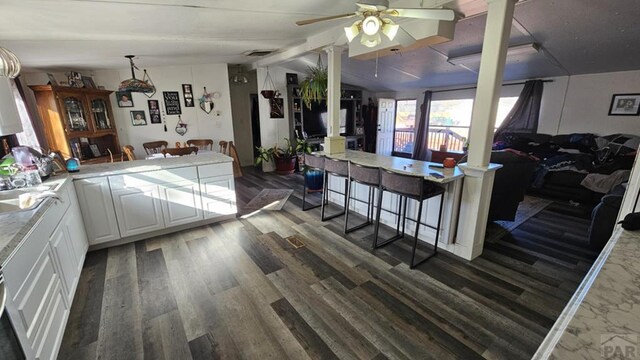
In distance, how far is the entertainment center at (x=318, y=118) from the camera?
6.53 metres

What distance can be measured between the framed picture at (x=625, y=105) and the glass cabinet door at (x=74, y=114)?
28.2ft

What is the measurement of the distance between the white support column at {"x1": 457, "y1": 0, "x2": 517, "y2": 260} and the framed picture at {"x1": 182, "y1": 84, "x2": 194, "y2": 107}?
204 inches

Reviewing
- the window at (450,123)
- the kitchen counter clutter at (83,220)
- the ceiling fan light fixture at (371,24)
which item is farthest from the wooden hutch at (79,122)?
the window at (450,123)

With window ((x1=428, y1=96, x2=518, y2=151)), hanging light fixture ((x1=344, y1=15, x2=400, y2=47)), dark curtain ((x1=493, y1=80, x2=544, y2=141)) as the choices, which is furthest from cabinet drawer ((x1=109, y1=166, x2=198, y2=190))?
window ((x1=428, y1=96, x2=518, y2=151))

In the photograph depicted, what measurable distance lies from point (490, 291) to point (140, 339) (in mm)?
2656

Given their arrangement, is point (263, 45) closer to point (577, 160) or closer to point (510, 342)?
point (510, 342)

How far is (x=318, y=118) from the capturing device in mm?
6809

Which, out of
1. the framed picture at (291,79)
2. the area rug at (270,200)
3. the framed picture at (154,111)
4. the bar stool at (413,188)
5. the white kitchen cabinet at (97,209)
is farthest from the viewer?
the framed picture at (291,79)

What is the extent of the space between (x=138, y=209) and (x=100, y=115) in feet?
9.41

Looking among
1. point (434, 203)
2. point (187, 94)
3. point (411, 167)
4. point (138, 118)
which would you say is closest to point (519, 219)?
point (434, 203)

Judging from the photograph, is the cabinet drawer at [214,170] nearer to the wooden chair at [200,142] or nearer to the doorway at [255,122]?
the wooden chair at [200,142]

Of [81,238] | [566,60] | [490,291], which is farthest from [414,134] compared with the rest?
[81,238]

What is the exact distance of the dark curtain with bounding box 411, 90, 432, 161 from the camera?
700cm

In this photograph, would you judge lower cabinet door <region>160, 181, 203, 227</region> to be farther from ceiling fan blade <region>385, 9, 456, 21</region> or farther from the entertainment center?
the entertainment center
